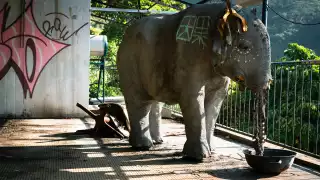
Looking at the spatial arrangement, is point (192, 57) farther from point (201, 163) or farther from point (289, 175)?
point (289, 175)

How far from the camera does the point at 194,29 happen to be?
5.44 m

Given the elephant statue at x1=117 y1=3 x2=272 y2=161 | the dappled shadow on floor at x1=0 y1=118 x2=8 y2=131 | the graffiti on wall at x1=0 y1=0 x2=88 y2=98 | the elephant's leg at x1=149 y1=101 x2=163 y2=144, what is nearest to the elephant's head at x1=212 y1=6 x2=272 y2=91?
the elephant statue at x1=117 y1=3 x2=272 y2=161

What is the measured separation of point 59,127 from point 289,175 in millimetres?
5179

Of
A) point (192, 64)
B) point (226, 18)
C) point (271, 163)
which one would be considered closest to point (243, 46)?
point (226, 18)

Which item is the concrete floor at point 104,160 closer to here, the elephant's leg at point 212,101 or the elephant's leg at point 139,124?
the elephant's leg at point 139,124

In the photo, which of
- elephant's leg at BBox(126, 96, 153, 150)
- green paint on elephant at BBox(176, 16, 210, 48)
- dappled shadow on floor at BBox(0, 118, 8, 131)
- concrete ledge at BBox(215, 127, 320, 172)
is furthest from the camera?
dappled shadow on floor at BBox(0, 118, 8, 131)

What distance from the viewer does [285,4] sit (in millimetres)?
→ 36156

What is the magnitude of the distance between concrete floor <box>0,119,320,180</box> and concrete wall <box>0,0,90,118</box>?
2530 millimetres

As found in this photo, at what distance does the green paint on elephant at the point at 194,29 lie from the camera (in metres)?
5.38

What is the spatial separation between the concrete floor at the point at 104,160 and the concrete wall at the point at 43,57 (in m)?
2.53

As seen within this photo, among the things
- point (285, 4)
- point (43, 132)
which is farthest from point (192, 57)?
point (285, 4)

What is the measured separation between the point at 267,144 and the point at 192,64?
6.32ft

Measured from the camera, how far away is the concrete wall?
10.1 meters

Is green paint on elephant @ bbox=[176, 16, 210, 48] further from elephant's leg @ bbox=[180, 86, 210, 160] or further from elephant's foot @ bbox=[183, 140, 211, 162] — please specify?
elephant's foot @ bbox=[183, 140, 211, 162]
